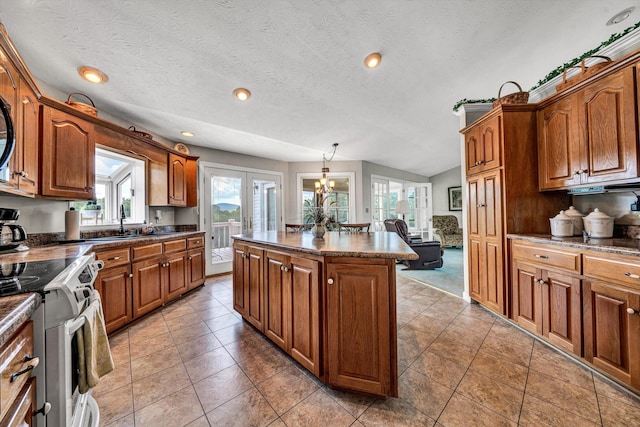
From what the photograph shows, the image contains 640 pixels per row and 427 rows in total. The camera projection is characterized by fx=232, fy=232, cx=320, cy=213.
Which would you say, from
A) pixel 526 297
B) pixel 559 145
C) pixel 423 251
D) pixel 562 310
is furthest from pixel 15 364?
pixel 423 251

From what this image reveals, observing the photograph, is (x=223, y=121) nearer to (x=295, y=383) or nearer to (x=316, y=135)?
(x=316, y=135)

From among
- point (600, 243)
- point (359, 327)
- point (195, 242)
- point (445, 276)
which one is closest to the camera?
A: point (359, 327)

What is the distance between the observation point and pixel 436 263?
14.6 ft

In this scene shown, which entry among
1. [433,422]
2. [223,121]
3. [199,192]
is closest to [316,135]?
[223,121]

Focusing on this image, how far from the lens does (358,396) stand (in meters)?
1.46

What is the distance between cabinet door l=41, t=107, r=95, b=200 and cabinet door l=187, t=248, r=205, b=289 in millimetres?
1342

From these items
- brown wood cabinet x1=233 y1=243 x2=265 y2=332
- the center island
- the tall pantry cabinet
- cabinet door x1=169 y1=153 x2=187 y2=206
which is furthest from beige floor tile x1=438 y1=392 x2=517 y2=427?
cabinet door x1=169 y1=153 x2=187 y2=206

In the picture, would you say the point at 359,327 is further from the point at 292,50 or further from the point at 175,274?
the point at 175,274

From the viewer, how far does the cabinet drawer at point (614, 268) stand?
54.4 inches

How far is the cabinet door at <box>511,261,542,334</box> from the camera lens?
1987 mm

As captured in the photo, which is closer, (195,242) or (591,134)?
(591,134)

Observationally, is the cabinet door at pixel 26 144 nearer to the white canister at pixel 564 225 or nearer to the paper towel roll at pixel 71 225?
the paper towel roll at pixel 71 225

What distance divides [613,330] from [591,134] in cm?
142

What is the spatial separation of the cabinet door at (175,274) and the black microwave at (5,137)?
1.72 meters
